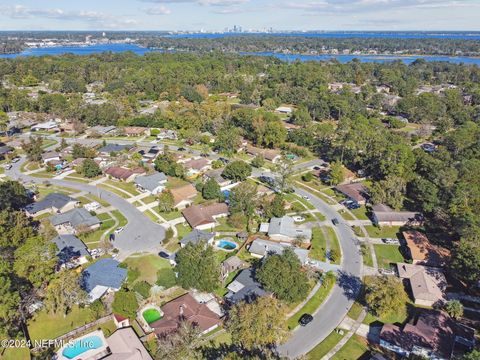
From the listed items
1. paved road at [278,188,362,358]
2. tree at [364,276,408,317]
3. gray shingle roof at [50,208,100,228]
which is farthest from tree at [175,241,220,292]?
gray shingle roof at [50,208,100,228]

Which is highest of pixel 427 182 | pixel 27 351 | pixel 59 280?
pixel 427 182

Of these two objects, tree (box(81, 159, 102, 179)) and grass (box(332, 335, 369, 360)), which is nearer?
grass (box(332, 335, 369, 360))

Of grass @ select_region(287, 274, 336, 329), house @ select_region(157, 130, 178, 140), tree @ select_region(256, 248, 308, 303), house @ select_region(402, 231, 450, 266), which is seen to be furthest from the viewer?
house @ select_region(157, 130, 178, 140)

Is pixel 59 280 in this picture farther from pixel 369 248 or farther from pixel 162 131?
pixel 162 131

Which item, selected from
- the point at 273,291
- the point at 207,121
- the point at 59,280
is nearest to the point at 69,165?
the point at 207,121

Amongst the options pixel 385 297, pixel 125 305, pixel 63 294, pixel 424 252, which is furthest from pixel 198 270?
pixel 424 252

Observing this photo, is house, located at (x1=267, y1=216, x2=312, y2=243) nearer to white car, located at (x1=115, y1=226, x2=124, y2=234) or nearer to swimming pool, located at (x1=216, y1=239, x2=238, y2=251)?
swimming pool, located at (x1=216, y1=239, x2=238, y2=251)
